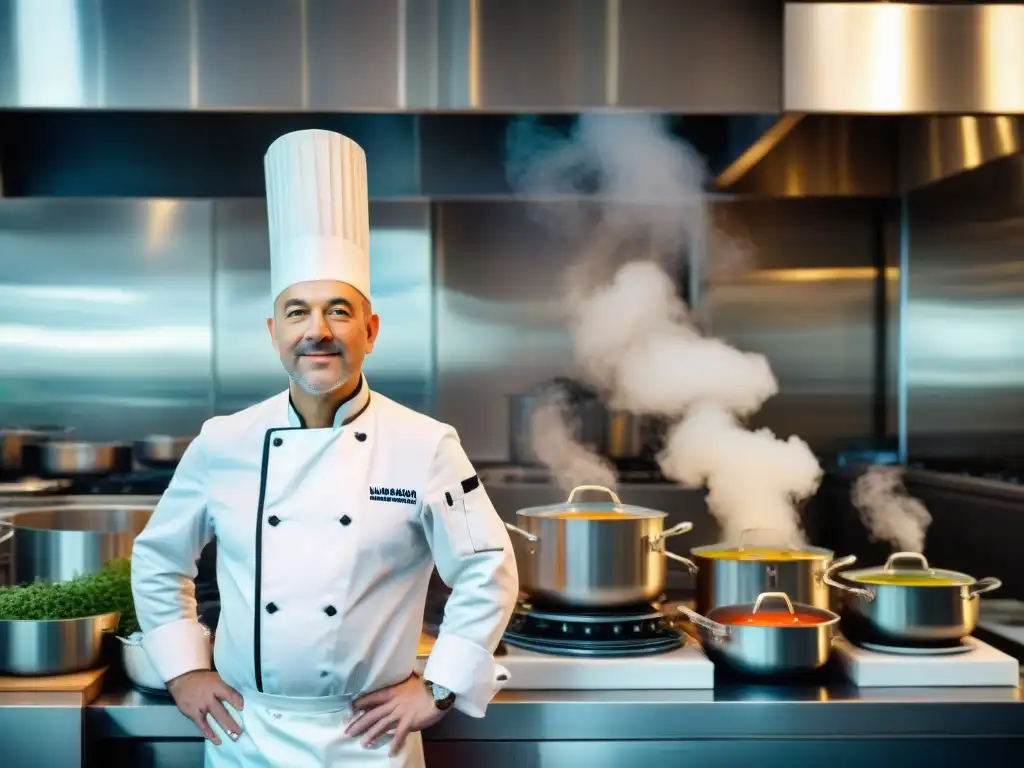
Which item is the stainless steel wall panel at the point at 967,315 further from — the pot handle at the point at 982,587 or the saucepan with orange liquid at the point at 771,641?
the saucepan with orange liquid at the point at 771,641

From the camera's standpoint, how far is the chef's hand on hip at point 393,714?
1525mm

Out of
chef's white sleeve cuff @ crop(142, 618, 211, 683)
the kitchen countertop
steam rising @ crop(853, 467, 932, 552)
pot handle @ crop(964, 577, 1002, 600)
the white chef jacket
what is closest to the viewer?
the white chef jacket

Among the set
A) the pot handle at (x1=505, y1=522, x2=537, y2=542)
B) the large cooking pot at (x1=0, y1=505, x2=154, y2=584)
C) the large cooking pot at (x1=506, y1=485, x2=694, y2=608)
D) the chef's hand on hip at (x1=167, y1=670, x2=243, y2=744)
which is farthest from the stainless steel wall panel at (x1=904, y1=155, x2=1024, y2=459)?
the large cooking pot at (x1=0, y1=505, x2=154, y2=584)

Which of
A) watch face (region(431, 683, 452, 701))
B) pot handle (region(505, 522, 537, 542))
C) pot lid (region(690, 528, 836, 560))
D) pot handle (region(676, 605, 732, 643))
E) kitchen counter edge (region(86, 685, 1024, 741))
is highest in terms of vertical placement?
pot handle (region(505, 522, 537, 542))

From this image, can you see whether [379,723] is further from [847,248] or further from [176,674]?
[847,248]

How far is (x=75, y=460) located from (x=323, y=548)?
2050 millimetres

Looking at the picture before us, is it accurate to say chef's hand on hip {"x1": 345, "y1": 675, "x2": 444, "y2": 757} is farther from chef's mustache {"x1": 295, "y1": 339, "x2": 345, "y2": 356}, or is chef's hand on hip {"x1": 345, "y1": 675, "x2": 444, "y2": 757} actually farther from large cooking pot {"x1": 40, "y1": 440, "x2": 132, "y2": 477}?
large cooking pot {"x1": 40, "y1": 440, "x2": 132, "y2": 477}

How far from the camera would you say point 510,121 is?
3.33 m

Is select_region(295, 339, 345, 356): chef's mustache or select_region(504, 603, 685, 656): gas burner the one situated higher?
select_region(295, 339, 345, 356): chef's mustache

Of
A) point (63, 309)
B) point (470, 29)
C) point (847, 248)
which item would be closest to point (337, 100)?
point (470, 29)

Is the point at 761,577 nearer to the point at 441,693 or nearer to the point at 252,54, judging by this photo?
the point at 441,693

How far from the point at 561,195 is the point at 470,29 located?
1.41 metres

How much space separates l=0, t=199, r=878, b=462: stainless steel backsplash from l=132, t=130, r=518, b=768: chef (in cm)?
175

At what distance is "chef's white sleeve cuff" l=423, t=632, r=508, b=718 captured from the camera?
5.03 ft
